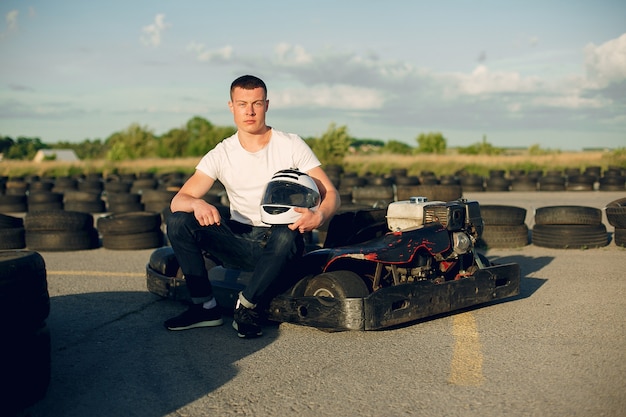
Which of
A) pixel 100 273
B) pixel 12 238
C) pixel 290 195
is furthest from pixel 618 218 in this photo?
pixel 12 238

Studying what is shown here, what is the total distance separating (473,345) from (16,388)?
104 inches

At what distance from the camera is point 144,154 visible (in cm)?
7112

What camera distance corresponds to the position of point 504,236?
353 inches

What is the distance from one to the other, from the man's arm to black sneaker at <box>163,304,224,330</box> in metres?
0.70

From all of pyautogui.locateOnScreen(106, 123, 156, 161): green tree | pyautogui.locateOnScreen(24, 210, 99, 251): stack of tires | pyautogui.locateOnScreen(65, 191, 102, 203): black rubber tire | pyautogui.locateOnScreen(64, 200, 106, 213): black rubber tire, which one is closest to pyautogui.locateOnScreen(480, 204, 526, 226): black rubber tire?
pyautogui.locateOnScreen(24, 210, 99, 251): stack of tires

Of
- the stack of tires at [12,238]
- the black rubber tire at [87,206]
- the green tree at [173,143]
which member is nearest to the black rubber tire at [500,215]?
the stack of tires at [12,238]

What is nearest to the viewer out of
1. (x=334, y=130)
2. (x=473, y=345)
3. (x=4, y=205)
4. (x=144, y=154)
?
(x=473, y=345)

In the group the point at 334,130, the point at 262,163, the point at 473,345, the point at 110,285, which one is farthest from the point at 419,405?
the point at 334,130

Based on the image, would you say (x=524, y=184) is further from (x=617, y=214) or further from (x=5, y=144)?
(x=5, y=144)

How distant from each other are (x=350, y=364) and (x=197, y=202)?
1556 millimetres

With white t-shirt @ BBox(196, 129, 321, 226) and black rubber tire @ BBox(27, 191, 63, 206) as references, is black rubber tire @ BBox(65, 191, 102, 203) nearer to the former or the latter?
black rubber tire @ BBox(27, 191, 63, 206)

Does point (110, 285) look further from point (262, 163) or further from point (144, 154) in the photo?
point (144, 154)

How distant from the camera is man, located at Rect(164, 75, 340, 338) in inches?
179

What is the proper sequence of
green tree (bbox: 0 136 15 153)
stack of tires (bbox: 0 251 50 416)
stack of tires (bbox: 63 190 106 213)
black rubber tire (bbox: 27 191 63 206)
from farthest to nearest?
1. green tree (bbox: 0 136 15 153)
2. black rubber tire (bbox: 27 191 63 206)
3. stack of tires (bbox: 63 190 106 213)
4. stack of tires (bbox: 0 251 50 416)
